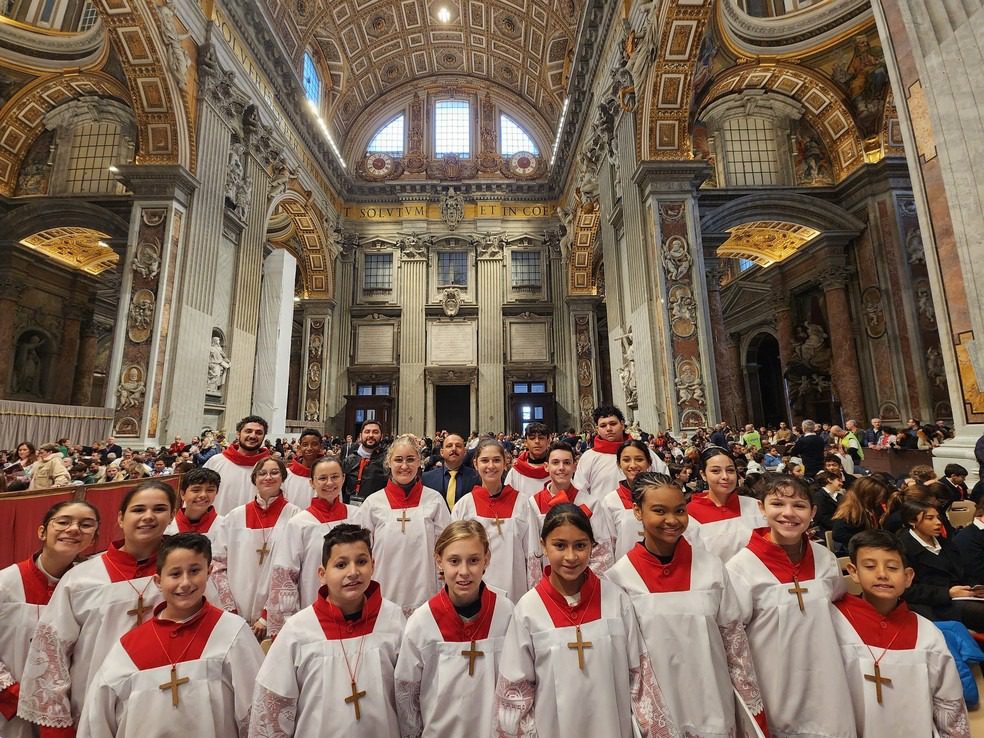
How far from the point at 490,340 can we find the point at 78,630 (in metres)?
19.6

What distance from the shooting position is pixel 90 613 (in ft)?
Answer: 7.05

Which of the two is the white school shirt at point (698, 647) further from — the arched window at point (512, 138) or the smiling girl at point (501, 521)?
the arched window at point (512, 138)

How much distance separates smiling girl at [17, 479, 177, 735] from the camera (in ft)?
6.59

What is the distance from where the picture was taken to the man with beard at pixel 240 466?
4199mm

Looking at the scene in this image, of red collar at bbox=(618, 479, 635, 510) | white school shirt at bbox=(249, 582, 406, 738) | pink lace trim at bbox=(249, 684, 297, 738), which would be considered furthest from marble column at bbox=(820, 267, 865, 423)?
pink lace trim at bbox=(249, 684, 297, 738)

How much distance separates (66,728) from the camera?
203 cm

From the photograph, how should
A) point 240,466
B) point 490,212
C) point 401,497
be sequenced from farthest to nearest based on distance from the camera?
point 490,212 → point 240,466 → point 401,497

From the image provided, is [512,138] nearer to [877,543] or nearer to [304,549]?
[304,549]

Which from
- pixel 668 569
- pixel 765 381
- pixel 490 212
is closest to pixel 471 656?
pixel 668 569

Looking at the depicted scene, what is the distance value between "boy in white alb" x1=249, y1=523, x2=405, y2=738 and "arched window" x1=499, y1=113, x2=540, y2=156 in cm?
2408

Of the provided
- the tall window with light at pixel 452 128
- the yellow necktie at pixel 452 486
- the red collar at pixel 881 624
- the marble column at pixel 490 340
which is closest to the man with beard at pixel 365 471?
the yellow necktie at pixel 452 486

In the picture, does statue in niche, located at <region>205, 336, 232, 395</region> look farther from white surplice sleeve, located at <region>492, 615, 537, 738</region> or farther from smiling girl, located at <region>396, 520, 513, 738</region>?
white surplice sleeve, located at <region>492, 615, 537, 738</region>

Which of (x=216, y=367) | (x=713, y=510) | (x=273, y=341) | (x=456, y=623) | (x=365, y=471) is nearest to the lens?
(x=456, y=623)

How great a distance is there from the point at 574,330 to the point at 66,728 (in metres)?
19.9
